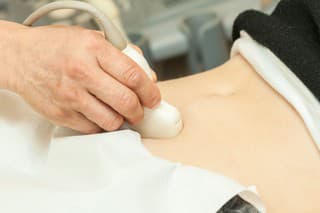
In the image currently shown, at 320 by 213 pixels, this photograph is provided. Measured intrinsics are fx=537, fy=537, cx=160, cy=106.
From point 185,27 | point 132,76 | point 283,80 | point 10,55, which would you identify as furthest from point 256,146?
point 185,27

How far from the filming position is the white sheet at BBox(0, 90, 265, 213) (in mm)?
632

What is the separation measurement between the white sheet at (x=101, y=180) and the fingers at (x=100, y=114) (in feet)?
0.06

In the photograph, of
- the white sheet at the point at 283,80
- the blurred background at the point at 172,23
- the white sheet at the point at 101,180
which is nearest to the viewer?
the white sheet at the point at 101,180

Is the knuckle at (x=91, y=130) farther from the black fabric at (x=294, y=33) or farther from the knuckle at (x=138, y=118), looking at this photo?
the black fabric at (x=294, y=33)

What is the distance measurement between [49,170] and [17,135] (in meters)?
0.09

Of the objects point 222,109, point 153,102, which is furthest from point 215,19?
point 153,102

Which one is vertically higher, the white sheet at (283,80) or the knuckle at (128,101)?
the knuckle at (128,101)

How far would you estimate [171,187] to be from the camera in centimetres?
64

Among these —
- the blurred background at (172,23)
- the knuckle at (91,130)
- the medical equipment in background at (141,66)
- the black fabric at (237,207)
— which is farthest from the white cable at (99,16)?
the blurred background at (172,23)

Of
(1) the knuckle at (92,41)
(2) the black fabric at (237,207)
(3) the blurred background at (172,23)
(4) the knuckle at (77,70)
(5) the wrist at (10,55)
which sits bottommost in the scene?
(3) the blurred background at (172,23)

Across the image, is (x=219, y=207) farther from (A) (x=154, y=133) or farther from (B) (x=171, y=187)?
(A) (x=154, y=133)

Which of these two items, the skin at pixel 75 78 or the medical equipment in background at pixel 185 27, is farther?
the medical equipment in background at pixel 185 27

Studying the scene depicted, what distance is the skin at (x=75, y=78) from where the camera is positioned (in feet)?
2.13

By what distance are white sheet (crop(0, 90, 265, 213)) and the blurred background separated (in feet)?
2.80
